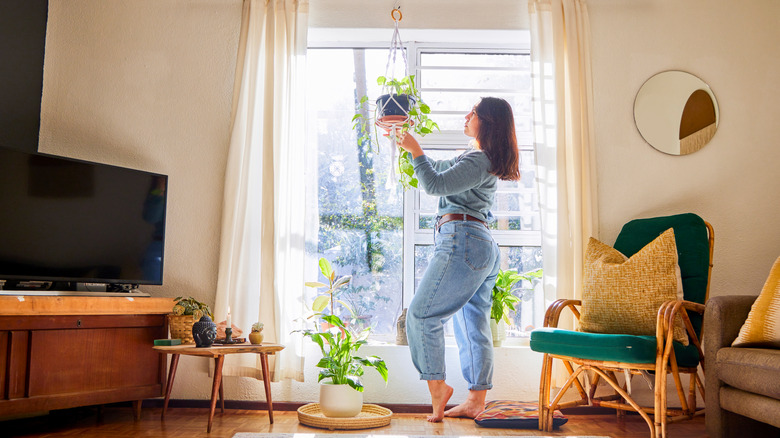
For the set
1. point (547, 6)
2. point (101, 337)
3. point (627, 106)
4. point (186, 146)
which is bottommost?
point (101, 337)

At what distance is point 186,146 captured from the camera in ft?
11.8

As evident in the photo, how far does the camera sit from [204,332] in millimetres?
2916

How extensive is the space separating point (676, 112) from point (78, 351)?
333 centimetres

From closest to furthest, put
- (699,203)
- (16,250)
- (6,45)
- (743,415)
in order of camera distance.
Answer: (743,415), (16,250), (6,45), (699,203)

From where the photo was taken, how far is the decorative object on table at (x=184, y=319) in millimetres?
3137

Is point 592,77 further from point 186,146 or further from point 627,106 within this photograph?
point 186,146

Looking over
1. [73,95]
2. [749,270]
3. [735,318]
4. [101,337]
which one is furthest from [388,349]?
[73,95]

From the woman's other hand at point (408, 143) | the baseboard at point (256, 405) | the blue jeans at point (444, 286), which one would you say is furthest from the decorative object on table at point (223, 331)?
the woman's other hand at point (408, 143)

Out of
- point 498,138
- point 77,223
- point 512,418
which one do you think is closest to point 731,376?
point 512,418

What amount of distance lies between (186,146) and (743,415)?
9.81 ft

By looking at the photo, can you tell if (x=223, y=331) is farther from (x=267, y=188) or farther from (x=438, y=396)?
(x=438, y=396)

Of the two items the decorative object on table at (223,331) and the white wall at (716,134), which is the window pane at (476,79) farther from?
the decorative object on table at (223,331)

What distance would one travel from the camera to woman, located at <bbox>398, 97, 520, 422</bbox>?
2.91m

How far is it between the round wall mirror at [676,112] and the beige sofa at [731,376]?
1.29 metres
